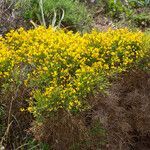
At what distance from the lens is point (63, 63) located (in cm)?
527

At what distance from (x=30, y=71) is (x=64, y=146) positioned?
927 millimetres

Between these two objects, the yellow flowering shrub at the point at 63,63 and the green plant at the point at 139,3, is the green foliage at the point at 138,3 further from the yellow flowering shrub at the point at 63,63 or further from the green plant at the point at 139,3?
the yellow flowering shrub at the point at 63,63

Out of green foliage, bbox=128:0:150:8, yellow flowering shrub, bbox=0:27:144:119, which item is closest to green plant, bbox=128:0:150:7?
green foliage, bbox=128:0:150:8

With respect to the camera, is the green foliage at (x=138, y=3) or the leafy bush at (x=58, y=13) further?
the green foliage at (x=138, y=3)

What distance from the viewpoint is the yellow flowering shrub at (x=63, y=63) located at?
195 inches

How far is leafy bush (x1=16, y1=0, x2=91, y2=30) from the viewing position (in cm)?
785

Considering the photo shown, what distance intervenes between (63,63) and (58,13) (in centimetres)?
307

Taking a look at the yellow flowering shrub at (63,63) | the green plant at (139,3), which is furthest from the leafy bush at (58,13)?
the yellow flowering shrub at (63,63)

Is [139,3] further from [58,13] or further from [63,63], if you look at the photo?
[63,63]

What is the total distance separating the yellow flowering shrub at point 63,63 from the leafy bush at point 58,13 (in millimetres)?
1931

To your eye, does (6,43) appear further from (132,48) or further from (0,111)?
(132,48)

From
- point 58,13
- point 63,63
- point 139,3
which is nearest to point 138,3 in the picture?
point 139,3

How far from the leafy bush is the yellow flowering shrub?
1.93 m

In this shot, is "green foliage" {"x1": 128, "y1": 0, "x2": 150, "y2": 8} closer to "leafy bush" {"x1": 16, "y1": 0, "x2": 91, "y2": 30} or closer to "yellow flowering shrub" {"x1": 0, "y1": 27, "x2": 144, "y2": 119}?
"leafy bush" {"x1": 16, "y1": 0, "x2": 91, "y2": 30}
